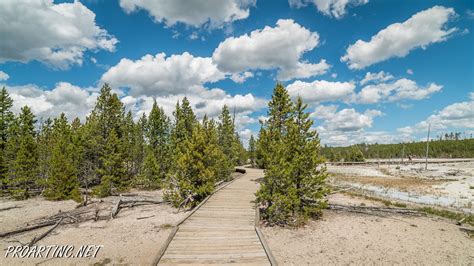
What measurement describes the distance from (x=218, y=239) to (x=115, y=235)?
7480 mm

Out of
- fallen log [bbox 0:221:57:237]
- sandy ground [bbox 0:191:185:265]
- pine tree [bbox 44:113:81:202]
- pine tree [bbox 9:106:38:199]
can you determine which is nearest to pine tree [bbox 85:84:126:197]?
pine tree [bbox 44:113:81:202]

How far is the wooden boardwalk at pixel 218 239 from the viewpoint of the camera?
8.61m

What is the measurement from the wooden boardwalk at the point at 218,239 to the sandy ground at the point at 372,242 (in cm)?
154

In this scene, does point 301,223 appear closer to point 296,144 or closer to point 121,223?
point 296,144

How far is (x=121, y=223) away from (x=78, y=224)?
10.1ft

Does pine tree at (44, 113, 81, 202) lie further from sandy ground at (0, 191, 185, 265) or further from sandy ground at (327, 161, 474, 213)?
sandy ground at (327, 161, 474, 213)

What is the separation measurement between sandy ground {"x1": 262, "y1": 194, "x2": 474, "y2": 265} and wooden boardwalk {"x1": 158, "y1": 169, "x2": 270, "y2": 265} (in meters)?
1.54

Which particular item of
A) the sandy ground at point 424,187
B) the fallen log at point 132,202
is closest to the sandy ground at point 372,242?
the sandy ground at point 424,187

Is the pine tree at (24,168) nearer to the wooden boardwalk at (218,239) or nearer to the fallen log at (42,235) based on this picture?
the fallen log at (42,235)

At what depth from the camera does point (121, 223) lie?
52.6ft

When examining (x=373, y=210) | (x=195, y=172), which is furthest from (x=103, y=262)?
(x=373, y=210)

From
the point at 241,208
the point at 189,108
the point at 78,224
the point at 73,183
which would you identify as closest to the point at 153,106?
the point at 189,108

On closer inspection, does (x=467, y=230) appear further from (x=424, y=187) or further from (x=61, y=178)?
(x=61, y=178)

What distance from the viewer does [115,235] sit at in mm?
13820
